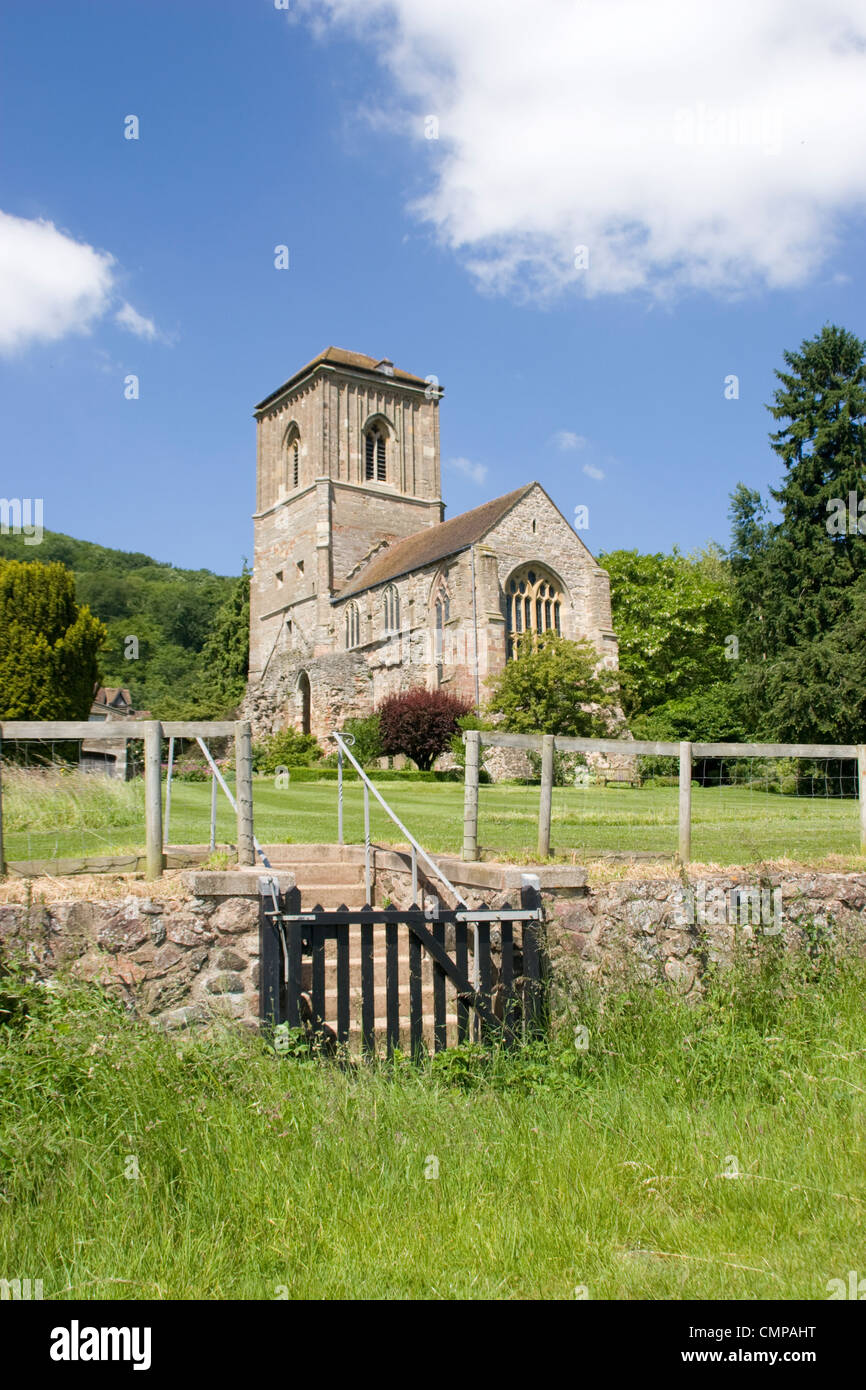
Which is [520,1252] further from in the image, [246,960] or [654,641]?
[654,641]

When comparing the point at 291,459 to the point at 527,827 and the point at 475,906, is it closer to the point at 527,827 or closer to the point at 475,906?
the point at 527,827

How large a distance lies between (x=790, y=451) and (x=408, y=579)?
51.9 feet

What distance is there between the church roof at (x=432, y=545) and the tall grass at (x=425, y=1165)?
102 feet

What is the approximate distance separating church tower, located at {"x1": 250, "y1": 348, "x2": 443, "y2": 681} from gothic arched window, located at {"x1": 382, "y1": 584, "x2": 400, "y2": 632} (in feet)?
19.8

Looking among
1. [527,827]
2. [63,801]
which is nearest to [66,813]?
[63,801]

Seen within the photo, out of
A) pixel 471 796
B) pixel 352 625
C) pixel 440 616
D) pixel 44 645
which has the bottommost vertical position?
pixel 471 796

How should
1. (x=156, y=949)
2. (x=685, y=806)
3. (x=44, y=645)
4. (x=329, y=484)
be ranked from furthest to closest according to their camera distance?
1. (x=329, y=484)
2. (x=44, y=645)
3. (x=685, y=806)
4. (x=156, y=949)

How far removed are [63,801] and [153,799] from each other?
3707mm

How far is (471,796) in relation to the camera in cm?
762

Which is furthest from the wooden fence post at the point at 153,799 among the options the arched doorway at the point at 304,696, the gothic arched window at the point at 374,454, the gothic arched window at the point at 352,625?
the gothic arched window at the point at 374,454

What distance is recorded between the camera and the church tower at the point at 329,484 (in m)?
49.1

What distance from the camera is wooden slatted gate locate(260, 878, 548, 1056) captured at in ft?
18.8

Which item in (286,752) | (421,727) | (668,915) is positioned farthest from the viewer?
(286,752)
